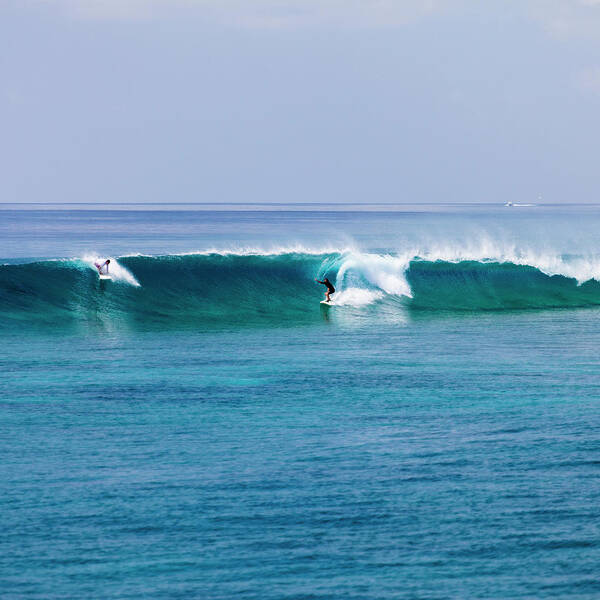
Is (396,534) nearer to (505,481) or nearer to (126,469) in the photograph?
(505,481)

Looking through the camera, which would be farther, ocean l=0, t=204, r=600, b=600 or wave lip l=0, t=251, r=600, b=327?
wave lip l=0, t=251, r=600, b=327

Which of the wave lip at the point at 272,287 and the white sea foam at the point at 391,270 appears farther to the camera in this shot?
the white sea foam at the point at 391,270

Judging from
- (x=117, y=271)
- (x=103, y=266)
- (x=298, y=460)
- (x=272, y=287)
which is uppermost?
(x=103, y=266)

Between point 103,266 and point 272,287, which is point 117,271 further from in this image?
point 272,287

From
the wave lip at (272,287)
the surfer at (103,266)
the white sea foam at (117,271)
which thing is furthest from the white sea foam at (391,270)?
the surfer at (103,266)

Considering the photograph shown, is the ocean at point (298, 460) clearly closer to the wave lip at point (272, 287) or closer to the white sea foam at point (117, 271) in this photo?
the wave lip at point (272, 287)

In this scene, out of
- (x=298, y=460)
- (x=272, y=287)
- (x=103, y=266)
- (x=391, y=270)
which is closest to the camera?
(x=298, y=460)

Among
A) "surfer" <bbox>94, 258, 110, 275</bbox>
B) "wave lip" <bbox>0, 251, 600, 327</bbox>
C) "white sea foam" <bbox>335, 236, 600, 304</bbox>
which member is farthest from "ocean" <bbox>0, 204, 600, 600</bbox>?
"white sea foam" <bbox>335, 236, 600, 304</bbox>

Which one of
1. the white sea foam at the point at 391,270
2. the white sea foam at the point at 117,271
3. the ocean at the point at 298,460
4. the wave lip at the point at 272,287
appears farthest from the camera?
the white sea foam at the point at 391,270

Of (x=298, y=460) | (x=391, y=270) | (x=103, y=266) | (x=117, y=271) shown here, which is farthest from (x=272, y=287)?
(x=298, y=460)

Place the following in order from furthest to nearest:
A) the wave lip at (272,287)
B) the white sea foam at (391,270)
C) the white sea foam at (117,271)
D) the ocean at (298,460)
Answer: the white sea foam at (391,270), the white sea foam at (117,271), the wave lip at (272,287), the ocean at (298,460)

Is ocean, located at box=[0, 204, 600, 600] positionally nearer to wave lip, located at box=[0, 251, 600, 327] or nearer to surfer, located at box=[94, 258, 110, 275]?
wave lip, located at box=[0, 251, 600, 327]

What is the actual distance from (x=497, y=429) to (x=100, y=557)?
17.1 feet

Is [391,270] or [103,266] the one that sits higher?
[391,270]
